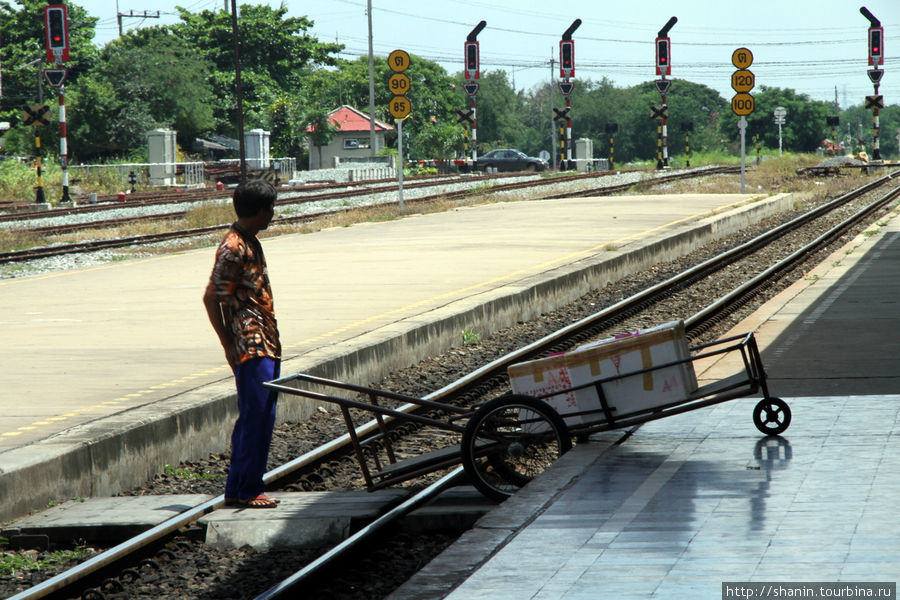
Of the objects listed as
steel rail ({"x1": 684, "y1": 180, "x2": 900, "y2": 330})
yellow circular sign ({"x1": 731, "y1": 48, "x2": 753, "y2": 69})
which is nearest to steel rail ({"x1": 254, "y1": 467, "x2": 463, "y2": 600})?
steel rail ({"x1": 684, "y1": 180, "x2": 900, "y2": 330})

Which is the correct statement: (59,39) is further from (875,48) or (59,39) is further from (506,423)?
(875,48)

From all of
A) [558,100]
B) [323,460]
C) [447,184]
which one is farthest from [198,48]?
[558,100]

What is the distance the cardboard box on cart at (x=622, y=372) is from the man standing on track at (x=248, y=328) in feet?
4.87

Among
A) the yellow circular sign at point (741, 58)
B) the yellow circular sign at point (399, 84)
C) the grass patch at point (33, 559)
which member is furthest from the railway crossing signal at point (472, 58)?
the grass patch at point (33, 559)

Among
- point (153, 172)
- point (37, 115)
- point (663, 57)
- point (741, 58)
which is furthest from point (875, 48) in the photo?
point (37, 115)

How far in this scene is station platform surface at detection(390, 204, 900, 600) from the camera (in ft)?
13.6

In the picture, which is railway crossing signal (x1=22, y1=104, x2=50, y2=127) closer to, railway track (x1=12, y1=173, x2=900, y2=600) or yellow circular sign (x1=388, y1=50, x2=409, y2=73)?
yellow circular sign (x1=388, y1=50, x2=409, y2=73)

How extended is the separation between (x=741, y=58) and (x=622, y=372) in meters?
28.0

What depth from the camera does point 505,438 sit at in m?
6.14

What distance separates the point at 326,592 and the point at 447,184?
37.7 meters

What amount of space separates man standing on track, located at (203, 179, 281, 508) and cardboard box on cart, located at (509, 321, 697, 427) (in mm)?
1486

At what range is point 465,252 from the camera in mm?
18156

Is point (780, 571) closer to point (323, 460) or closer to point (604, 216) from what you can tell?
point (323, 460)

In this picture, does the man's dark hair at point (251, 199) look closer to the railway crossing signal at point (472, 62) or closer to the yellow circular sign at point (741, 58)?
the yellow circular sign at point (741, 58)
